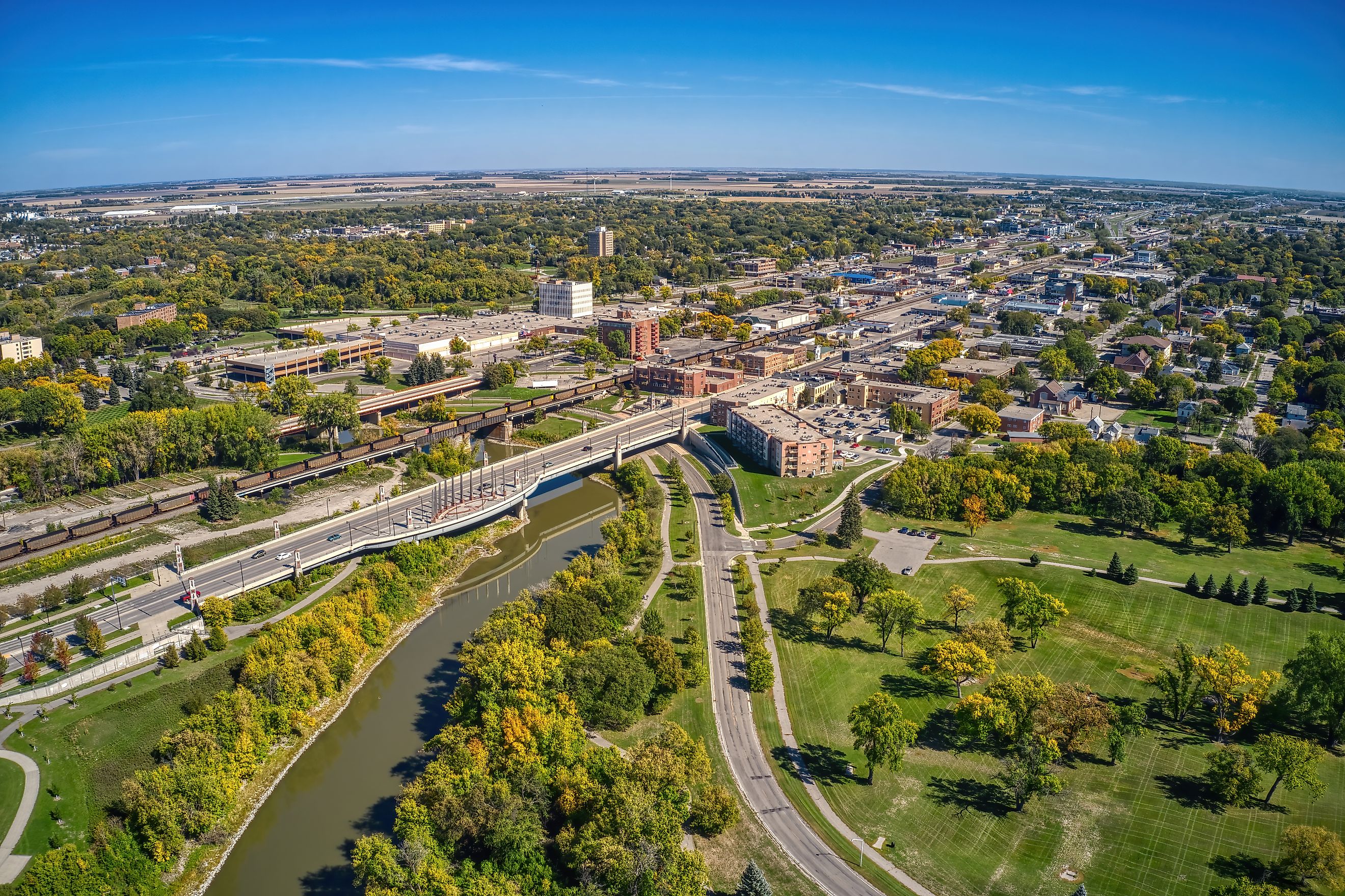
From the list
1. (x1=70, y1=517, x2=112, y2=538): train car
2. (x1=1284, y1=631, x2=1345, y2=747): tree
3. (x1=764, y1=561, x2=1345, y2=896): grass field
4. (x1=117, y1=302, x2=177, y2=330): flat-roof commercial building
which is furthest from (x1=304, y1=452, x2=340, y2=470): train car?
(x1=1284, y1=631, x2=1345, y2=747): tree

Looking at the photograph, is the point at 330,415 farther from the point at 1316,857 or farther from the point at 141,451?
the point at 1316,857

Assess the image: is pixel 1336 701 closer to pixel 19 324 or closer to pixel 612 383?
pixel 612 383

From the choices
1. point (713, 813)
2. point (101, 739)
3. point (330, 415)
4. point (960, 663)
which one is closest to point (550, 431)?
point (330, 415)

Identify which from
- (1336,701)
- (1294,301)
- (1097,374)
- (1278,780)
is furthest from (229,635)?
(1294,301)

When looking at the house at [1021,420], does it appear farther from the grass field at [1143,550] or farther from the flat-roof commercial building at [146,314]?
the flat-roof commercial building at [146,314]

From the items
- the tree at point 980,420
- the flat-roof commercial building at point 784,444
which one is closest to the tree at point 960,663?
the flat-roof commercial building at point 784,444

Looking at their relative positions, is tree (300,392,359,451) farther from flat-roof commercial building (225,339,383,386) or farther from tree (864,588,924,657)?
tree (864,588,924,657)
